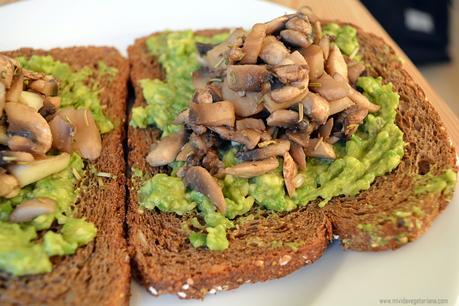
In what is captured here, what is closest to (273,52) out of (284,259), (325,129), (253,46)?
(253,46)

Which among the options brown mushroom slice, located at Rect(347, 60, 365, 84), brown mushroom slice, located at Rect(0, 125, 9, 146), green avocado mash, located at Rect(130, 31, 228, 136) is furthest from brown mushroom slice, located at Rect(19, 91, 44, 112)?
brown mushroom slice, located at Rect(347, 60, 365, 84)

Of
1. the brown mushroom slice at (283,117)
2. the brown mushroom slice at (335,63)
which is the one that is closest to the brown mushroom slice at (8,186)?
the brown mushroom slice at (283,117)

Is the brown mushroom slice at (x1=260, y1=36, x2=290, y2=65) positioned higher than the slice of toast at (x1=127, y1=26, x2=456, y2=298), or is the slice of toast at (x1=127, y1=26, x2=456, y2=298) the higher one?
the brown mushroom slice at (x1=260, y1=36, x2=290, y2=65)

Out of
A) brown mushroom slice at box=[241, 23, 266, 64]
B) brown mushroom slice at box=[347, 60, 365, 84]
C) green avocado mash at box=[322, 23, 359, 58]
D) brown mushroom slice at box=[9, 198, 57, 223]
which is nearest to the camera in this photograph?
brown mushroom slice at box=[9, 198, 57, 223]

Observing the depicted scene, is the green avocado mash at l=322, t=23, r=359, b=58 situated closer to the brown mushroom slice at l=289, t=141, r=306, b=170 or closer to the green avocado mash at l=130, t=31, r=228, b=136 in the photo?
the green avocado mash at l=130, t=31, r=228, b=136

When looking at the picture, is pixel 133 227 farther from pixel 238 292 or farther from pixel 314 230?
pixel 314 230

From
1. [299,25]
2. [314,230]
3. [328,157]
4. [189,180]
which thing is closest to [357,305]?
[314,230]
